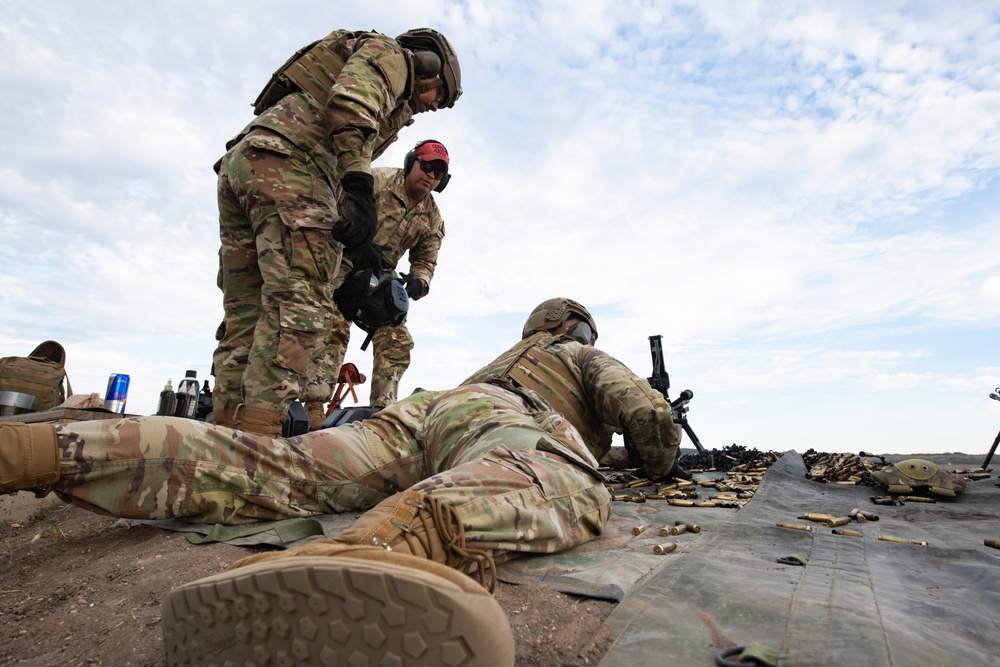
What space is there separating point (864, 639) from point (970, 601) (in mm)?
736

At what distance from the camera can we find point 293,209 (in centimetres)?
363

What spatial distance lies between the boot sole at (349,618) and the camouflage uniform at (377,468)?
61 cm

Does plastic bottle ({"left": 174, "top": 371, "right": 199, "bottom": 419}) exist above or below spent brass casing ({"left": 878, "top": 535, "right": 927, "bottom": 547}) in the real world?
above

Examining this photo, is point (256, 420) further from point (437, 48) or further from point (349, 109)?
point (437, 48)

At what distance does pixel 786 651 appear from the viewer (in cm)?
121

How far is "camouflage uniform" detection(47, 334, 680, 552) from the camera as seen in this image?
5.82ft

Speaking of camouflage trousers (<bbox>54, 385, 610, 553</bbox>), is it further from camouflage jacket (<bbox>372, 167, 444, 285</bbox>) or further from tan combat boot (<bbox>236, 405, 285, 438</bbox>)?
camouflage jacket (<bbox>372, 167, 444, 285</bbox>)

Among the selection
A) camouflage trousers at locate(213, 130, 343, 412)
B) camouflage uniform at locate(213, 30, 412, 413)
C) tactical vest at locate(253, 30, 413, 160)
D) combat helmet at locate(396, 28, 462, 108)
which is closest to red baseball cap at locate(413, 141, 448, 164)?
combat helmet at locate(396, 28, 462, 108)

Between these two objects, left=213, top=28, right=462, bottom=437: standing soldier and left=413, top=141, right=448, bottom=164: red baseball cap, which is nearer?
left=213, top=28, right=462, bottom=437: standing soldier

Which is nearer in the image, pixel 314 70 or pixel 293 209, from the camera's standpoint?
pixel 293 209

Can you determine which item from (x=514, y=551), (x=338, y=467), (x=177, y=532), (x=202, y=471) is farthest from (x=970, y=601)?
(x=177, y=532)

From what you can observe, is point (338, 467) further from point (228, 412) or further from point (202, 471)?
point (228, 412)

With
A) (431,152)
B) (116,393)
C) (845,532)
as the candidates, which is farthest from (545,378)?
(116,393)

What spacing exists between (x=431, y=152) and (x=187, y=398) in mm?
3478
